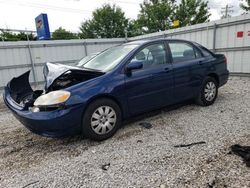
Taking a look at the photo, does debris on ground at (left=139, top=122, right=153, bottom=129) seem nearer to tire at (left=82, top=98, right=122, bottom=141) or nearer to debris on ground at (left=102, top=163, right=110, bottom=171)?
tire at (left=82, top=98, right=122, bottom=141)

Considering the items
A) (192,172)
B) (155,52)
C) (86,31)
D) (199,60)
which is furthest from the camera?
(86,31)

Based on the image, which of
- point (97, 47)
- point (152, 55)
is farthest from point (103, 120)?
point (97, 47)

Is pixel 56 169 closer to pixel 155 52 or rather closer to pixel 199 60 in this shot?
pixel 155 52

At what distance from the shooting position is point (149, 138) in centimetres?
297

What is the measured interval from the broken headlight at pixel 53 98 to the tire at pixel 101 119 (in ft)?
1.23

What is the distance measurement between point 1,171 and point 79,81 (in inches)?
59.2

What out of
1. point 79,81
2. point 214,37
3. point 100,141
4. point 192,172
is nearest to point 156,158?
point 192,172

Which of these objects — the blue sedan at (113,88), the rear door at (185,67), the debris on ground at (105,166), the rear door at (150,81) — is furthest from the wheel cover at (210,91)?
the debris on ground at (105,166)

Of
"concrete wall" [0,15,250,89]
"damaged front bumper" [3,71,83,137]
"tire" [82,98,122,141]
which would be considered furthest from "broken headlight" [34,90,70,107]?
"concrete wall" [0,15,250,89]

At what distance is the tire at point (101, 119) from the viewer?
2.80 meters

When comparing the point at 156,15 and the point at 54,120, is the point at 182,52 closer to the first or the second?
the point at 54,120

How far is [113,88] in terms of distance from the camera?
2.96 m

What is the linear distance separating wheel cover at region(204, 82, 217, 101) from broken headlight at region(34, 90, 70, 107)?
296 cm

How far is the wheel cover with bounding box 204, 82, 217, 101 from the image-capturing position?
13.6 feet
